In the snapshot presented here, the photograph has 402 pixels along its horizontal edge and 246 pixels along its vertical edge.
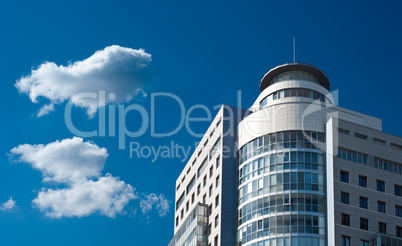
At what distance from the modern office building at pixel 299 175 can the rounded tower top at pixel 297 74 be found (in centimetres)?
24

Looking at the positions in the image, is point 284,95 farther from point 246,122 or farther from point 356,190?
point 356,190

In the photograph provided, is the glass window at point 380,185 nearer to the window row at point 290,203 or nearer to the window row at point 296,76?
the window row at point 290,203

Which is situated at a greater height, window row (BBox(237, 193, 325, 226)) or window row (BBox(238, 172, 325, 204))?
window row (BBox(238, 172, 325, 204))

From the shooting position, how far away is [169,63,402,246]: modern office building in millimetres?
79812

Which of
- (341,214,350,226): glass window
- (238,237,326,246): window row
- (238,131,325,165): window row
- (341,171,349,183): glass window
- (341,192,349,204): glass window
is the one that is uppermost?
(238,131,325,165): window row

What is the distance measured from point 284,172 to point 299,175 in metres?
1.88

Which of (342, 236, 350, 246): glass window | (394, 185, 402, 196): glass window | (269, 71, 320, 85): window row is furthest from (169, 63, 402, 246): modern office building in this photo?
(269, 71, 320, 85): window row

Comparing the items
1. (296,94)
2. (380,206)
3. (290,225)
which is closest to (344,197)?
(380,206)

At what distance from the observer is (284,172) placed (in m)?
82.7

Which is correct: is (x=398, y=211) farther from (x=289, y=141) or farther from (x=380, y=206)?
(x=289, y=141)

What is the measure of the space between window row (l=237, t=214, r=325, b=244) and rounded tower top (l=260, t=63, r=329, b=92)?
2324 cm

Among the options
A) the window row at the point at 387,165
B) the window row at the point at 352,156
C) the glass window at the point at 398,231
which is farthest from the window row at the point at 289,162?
the glass window at the point at 398,231

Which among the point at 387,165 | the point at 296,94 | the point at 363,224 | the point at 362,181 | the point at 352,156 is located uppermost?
the point at 296,94

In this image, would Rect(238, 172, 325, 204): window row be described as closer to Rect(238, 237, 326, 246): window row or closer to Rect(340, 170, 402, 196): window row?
Rect(340, 170, 402, 196): window row
